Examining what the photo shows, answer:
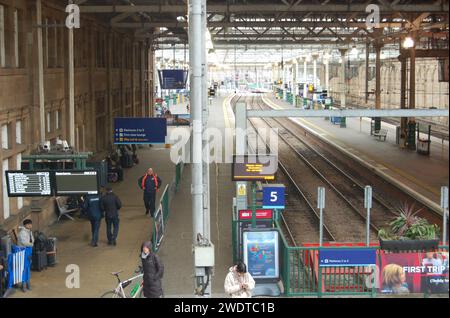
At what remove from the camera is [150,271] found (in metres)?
10.5

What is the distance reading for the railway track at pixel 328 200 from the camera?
787 inches

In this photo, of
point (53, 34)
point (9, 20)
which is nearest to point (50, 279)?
point (9, 20)

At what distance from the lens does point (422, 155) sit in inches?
1346

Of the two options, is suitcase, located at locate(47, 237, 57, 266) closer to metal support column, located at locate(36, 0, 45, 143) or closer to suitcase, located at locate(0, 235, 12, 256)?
suitcase, located at locate(0, 235, 12, 256)

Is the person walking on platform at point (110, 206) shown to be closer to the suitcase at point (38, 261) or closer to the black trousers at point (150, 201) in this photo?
the suitcase at point (38, 261)

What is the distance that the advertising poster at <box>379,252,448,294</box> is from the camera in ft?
41.4

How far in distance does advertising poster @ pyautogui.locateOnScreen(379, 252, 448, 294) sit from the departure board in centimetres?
694

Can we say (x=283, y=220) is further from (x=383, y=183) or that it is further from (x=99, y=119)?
(x=99, y=119)

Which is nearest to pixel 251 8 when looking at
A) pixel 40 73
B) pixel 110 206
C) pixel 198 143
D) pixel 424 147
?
pixel 40 73

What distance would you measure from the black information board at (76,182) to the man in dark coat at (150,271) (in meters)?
4.93

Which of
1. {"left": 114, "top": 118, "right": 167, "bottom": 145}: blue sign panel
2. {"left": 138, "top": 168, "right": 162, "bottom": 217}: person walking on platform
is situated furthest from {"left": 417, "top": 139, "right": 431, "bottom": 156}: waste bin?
{"left": 138, "top": 168, "right": 162, "bottom": 217}: person walking on platform

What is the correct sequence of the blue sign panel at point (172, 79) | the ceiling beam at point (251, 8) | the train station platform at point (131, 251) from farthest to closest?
the blue sign panel at point (172, 79) < the ceiling beam at point (251, 8) < the train station platform at point (131, 251)

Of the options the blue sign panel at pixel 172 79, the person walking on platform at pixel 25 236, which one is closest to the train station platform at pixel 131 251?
the person walking on platform at pixel 25 236

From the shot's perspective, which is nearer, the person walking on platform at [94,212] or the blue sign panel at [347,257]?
the blue sign panel at [347,257]
